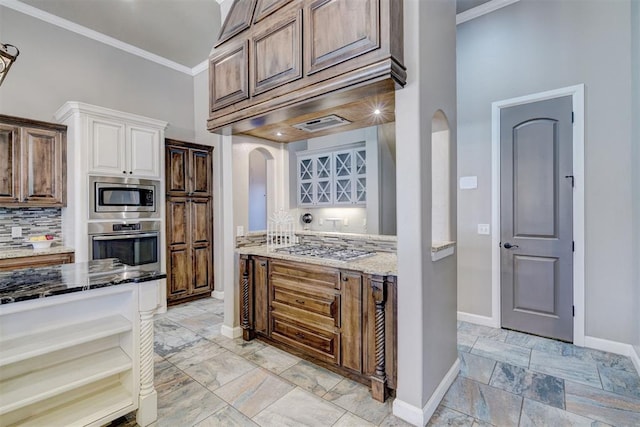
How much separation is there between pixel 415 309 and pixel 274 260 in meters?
1.39

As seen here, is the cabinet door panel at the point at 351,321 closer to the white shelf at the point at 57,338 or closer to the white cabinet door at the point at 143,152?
the white shelf at the point at 57,338

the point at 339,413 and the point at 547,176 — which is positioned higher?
the point at 547,176

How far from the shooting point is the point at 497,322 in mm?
3383

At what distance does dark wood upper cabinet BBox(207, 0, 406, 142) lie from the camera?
1.82m

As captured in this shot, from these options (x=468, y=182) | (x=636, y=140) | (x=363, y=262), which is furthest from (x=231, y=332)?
(x=636, y=140)

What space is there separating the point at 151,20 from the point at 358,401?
14.9 ft

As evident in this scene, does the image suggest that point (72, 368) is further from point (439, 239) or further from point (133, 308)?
point (439, 239)

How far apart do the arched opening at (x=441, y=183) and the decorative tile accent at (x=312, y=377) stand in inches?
53.2

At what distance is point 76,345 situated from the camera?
70.4 inches

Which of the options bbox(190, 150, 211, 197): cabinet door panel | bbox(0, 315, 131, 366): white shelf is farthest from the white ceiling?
bbox(0, 315, 131, 366): white shelf

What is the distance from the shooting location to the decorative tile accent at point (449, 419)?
75.5 inches

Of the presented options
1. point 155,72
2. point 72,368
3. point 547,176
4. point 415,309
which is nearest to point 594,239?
point 547,176

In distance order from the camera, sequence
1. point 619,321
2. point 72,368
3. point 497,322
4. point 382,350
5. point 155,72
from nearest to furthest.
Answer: point 72,368, point 382,350, point 619,321, point 497,322, point 155,72

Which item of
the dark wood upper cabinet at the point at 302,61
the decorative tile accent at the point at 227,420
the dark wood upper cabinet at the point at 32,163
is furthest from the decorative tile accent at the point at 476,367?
the dark wood upper cabinet at the point at 32,163
